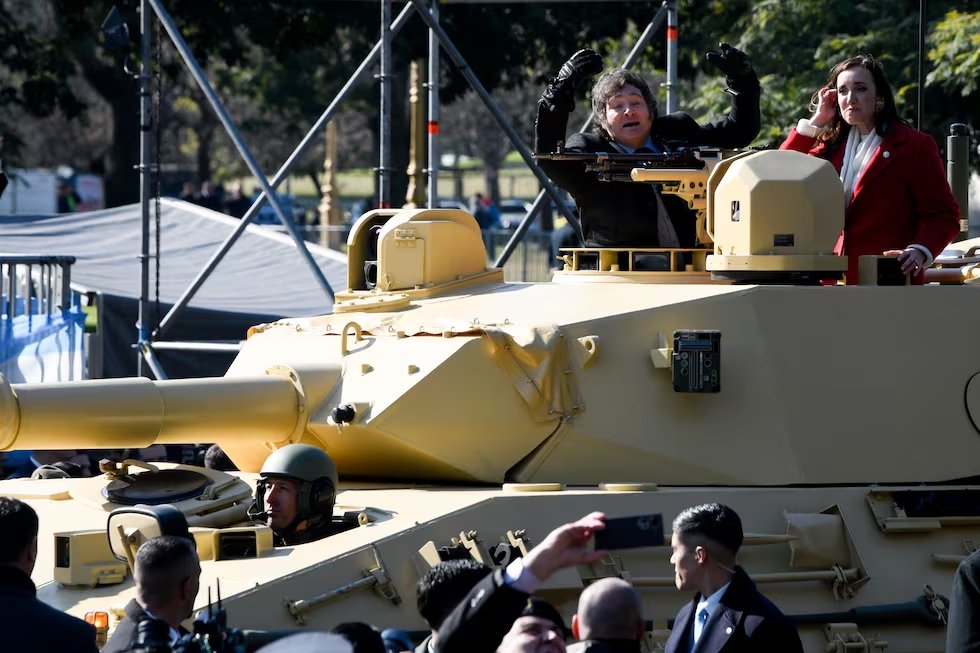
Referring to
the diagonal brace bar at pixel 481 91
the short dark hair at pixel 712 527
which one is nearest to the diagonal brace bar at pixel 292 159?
the diagonal brace bar at pixel 481 91

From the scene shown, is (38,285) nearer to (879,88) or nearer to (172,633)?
(879,88)

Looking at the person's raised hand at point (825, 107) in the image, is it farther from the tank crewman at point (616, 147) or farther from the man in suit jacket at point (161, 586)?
the man in suit jacket at point (161, 586)

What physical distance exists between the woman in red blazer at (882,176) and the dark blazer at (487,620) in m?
4.15

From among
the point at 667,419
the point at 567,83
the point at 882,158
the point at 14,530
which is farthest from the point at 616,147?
the point at 14,530

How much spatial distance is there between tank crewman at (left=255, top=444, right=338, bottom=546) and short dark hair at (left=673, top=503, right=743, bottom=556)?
1.92 metres

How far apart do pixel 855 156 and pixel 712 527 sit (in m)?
3.60

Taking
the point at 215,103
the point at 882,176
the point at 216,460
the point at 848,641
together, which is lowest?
the point at 848,641

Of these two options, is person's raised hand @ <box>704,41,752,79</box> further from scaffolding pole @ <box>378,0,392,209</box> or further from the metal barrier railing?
the metal barrier railing

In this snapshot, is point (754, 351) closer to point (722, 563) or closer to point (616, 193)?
point (616, 193)

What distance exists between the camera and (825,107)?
9.09 metres

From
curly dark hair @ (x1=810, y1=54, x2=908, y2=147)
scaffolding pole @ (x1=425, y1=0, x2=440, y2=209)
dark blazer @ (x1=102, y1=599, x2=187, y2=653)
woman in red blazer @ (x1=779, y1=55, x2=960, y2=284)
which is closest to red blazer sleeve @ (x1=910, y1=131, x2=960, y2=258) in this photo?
woman in red blazer @ (x1=779, y1=55, x2=960, y2=284)

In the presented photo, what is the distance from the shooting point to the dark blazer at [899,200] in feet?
28.8

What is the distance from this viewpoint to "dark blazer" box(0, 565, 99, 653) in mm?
5180

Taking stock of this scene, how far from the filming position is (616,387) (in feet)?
26.5
